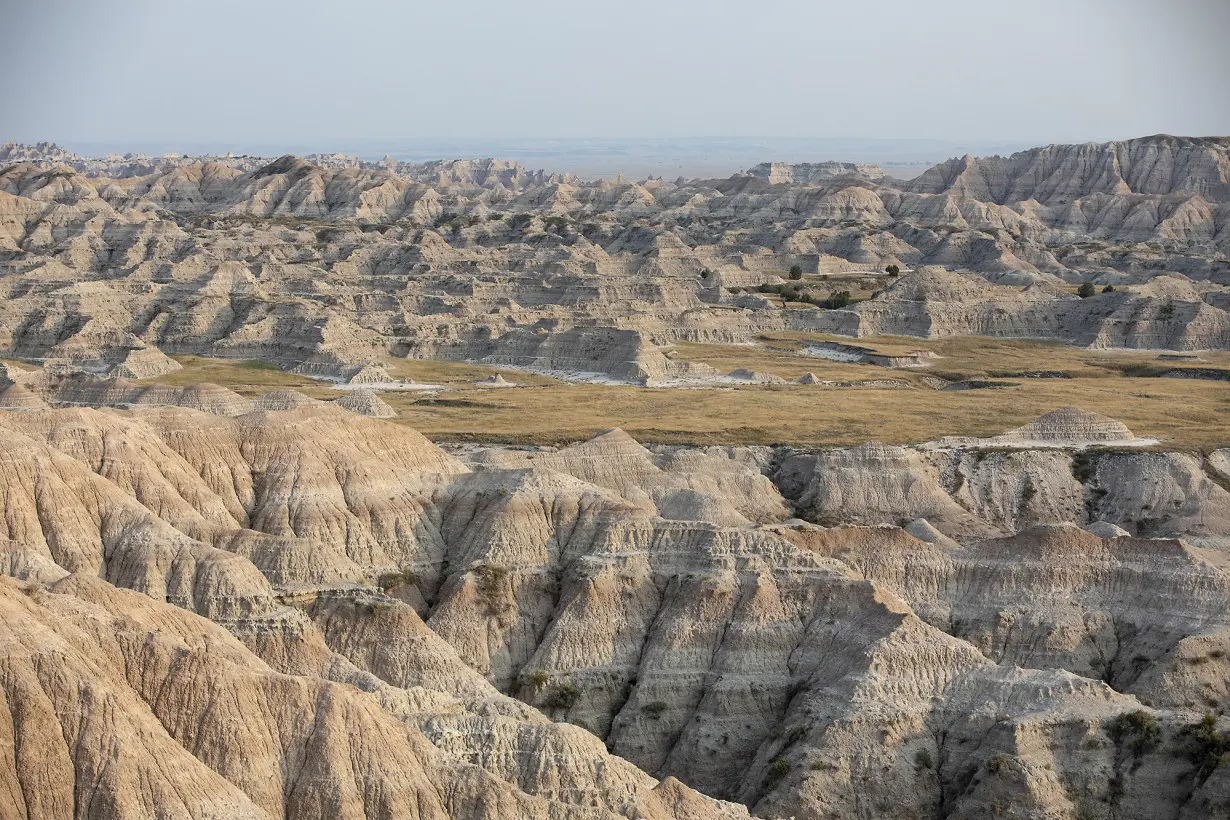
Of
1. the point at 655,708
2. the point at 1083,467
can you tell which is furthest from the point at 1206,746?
the point at 1083,467

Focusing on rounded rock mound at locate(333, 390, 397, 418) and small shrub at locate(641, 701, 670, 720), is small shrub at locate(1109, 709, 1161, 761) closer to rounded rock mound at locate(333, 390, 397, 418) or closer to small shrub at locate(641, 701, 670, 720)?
small shrub at locate(641, 701, 670, 720)

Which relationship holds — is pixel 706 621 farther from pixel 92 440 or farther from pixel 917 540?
pixel 92 440

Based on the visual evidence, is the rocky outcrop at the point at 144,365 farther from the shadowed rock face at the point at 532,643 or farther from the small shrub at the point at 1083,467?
the small shrub at the point at 1083,467

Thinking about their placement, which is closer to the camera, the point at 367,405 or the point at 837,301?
the point at 367,405

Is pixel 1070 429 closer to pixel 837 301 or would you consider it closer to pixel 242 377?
pixel 242 377

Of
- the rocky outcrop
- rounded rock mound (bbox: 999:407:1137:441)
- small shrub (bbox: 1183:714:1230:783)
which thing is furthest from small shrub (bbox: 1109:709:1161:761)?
the rocky outcrop
